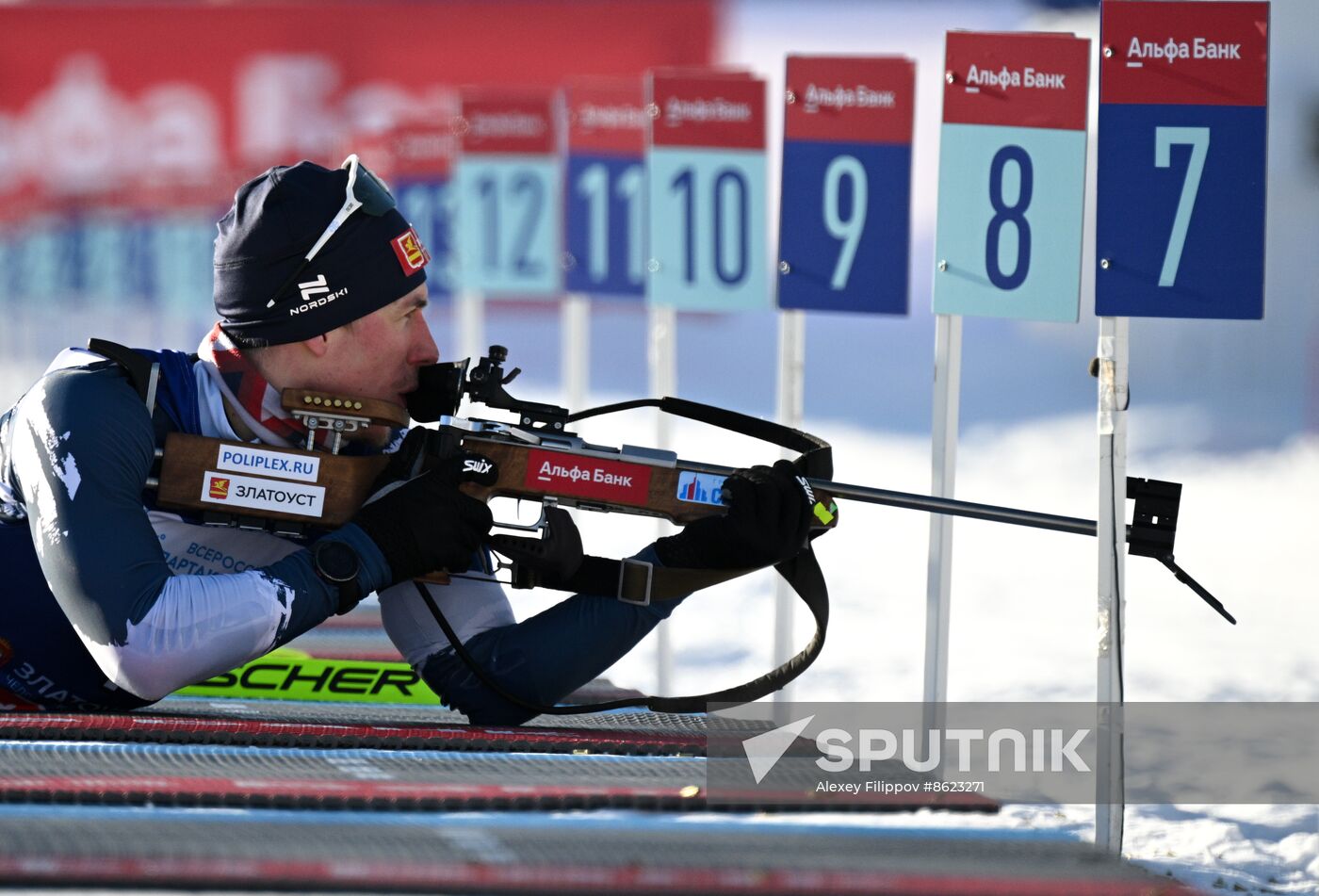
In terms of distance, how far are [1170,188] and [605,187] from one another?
3.55 metres

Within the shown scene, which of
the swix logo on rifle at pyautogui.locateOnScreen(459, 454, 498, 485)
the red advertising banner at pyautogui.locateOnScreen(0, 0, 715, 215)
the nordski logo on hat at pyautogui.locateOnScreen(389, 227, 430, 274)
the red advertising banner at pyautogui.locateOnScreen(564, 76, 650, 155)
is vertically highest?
the red advertising banner at pyautogui.locateOnScreen(0, 0, 715, 215)

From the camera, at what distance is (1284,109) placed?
36.2ft

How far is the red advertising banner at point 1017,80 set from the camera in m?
3.55

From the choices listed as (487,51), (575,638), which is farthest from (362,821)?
(487,51)

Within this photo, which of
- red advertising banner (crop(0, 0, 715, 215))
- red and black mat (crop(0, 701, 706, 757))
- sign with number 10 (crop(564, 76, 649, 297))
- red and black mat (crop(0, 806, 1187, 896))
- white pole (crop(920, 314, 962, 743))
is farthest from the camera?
red advertising banner (crop(0, 0, 715, 215))

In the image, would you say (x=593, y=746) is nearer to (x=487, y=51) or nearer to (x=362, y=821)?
(x=362, y=821)

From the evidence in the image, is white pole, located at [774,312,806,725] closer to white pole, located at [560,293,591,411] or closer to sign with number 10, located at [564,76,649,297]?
sign with number 10, located at [564,76,649,297]

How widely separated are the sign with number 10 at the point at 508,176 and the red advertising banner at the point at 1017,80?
11.8 ft

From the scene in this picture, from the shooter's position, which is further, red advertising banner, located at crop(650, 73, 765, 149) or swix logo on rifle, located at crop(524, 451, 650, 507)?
red advertising banner, located at crop(650, 73, 765, 149)

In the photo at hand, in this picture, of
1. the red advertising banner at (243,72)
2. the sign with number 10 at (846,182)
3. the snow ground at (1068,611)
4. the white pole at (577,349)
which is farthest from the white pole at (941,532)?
the red advertising banner at (243,72)

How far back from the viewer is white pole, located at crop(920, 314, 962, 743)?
3.77 meters

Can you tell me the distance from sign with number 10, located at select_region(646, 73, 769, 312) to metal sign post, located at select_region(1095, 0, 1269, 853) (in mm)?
1848

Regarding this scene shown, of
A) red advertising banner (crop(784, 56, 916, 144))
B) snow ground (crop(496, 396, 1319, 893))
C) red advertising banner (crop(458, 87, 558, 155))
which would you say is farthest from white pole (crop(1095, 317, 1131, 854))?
red advertising banner (crop(458, 87, 558, 155))

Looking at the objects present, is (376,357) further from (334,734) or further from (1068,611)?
(1068,611)
